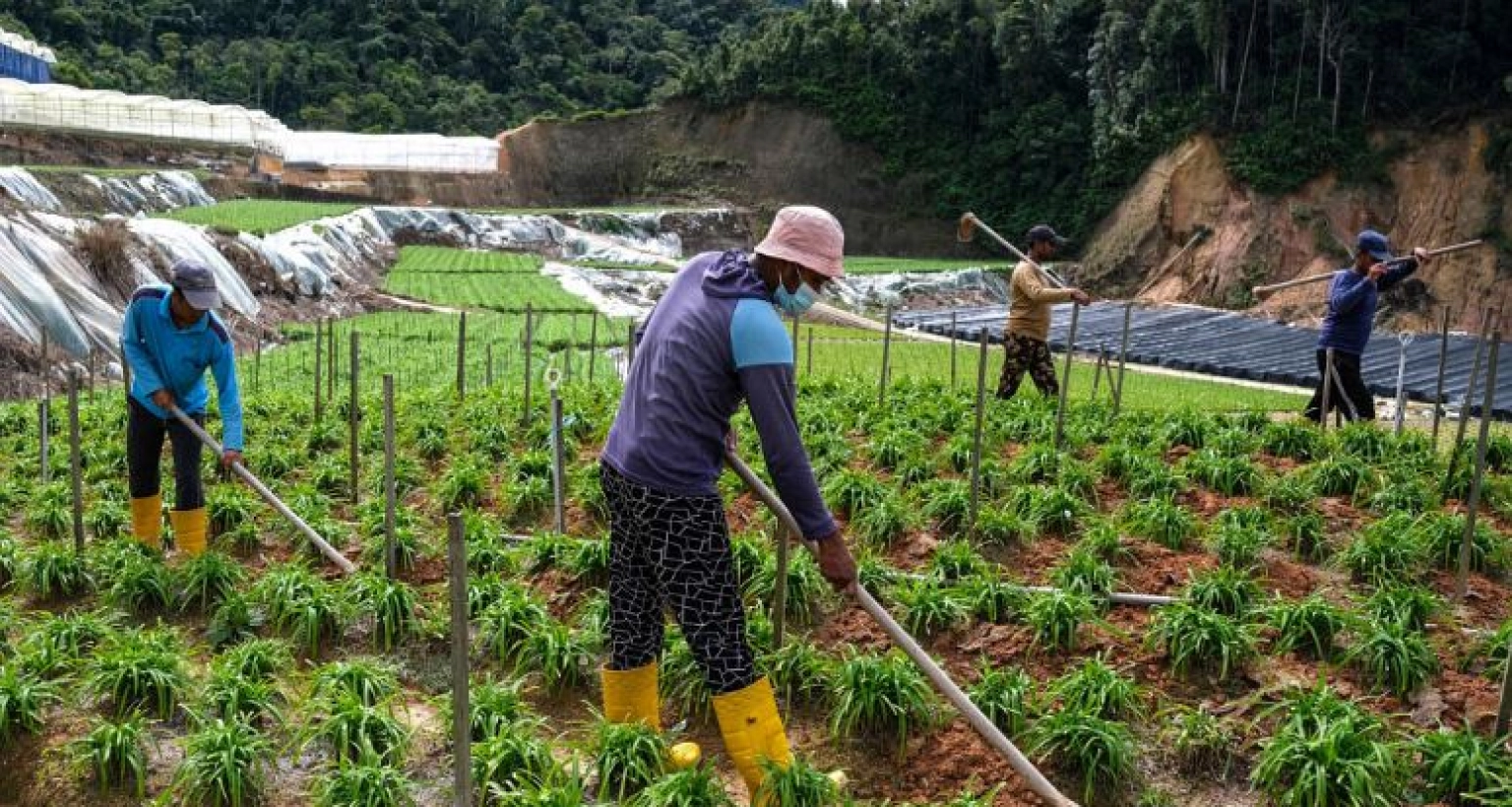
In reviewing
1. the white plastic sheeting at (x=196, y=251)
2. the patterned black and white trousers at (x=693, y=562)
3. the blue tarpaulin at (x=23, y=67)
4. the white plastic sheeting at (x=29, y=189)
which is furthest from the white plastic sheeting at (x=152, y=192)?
the patterned black and white trousers at (x=693, y=562)

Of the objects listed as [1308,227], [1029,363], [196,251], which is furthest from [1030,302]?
[1308,227]

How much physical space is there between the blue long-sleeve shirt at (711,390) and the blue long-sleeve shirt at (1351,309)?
689cm

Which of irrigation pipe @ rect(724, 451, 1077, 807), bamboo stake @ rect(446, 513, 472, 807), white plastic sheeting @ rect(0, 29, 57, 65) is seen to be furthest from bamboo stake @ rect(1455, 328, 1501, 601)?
white plastic sheeting @ rect(0, 29, 57, 65)

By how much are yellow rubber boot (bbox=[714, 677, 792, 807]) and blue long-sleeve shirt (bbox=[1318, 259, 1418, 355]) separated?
693 centimetres

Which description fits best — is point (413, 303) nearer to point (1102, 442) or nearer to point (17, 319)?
point (17, 319)

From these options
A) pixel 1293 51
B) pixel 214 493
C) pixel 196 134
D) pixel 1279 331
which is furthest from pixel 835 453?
pixel 196 134

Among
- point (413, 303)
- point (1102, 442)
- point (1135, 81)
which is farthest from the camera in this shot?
point (1135, 81)

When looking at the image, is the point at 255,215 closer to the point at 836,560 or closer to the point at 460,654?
the point at 836,560

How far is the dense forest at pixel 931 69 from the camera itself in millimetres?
36250

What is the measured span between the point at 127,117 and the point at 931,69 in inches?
1295

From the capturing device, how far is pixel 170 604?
18.9ft

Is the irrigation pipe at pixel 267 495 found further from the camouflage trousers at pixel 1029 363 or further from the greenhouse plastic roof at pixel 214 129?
the greenhouse plastic roof at pixel 214 129

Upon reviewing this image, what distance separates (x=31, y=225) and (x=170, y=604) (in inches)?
530

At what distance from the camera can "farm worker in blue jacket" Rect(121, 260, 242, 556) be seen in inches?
233
